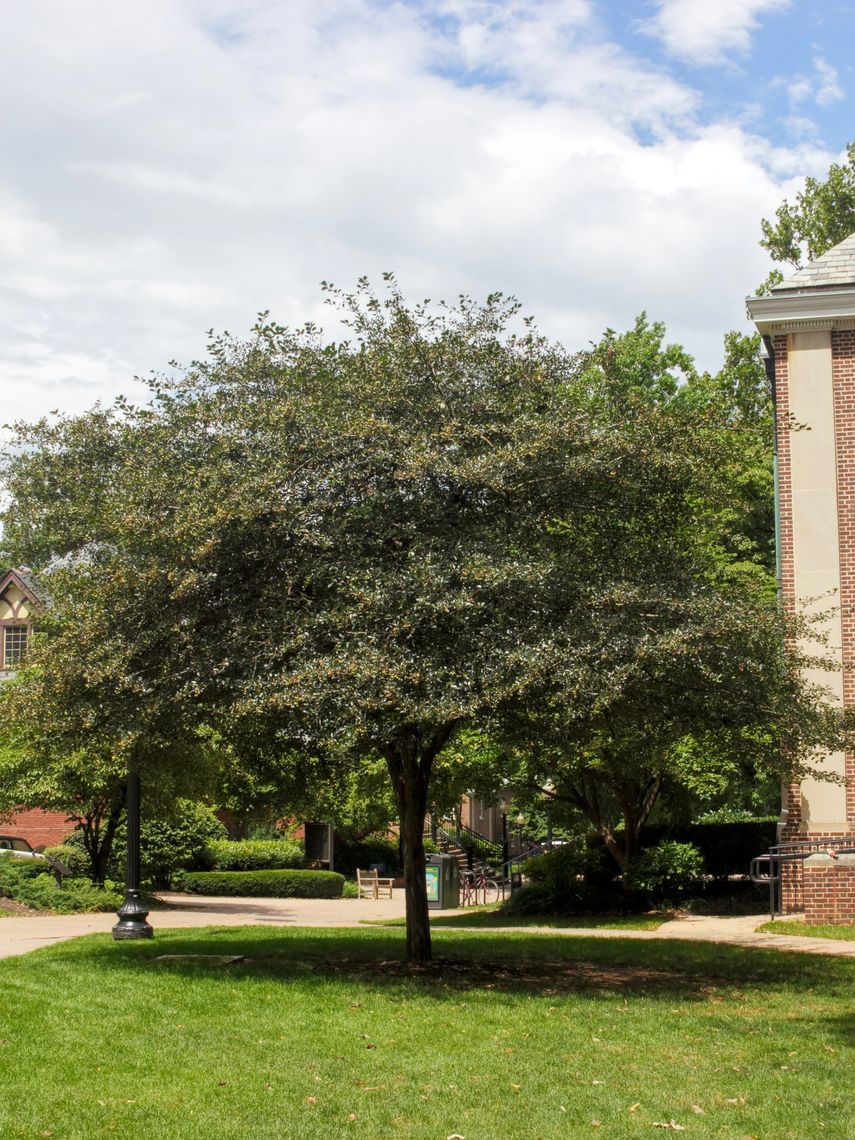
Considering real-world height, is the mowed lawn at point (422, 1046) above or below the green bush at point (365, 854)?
above

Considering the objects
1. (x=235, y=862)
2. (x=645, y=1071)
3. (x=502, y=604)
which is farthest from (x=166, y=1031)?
(x=235, y=862)

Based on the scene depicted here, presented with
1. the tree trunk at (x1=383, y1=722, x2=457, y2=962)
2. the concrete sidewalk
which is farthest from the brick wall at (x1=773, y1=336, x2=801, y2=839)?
the concrete sidewalk

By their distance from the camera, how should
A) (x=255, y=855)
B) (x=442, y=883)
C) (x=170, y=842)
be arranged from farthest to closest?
1. (x=255, y=855)
2. (x=170, y=842)
3. (x=442, y=883)

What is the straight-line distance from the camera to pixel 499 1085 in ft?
26.7

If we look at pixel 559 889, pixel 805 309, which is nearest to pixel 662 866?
pixel 559 889

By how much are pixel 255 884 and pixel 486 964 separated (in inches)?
718

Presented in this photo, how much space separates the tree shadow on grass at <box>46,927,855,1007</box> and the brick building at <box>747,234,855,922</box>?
2712 mm

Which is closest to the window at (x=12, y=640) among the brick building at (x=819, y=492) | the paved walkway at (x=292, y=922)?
the paved walkway at (x=292, y=922)

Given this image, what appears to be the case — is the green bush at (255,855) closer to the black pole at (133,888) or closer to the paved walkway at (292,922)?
the paved walkway at (292,922)

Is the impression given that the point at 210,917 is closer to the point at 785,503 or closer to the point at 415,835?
the point at 415,835

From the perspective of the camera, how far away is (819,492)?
724 inches

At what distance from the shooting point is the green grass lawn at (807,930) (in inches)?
655

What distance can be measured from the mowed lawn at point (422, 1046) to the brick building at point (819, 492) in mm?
3552

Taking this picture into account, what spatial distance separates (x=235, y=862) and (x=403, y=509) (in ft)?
78.5
